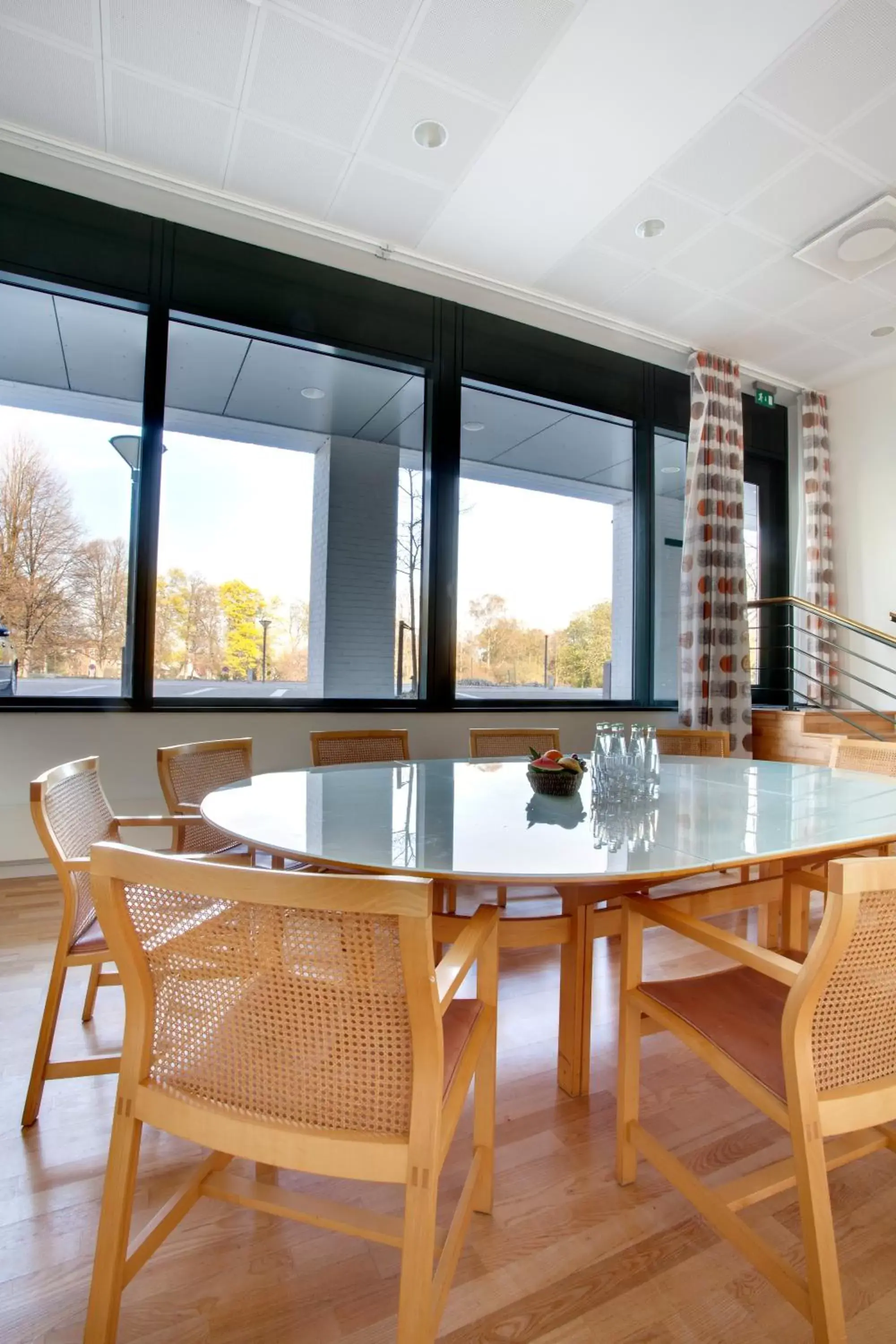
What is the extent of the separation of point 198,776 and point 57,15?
2791 millimetres

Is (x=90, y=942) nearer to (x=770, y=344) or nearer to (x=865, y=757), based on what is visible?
(x=865, y=757)

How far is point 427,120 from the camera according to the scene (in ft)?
9.04

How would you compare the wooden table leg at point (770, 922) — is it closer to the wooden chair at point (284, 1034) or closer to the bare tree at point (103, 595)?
the wooden chair at point (284, 1034)

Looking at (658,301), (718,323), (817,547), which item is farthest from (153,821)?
(817,547)

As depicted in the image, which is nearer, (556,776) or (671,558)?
(556,776)

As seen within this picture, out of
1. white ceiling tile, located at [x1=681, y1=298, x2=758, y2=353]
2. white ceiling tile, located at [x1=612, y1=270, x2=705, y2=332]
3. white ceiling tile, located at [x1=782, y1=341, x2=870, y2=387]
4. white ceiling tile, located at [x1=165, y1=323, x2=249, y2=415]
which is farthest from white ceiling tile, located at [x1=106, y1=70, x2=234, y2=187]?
white ceiling tile, located at [x1=782, y1=341, x2=870, y2=387]

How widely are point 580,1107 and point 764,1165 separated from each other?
39 cm

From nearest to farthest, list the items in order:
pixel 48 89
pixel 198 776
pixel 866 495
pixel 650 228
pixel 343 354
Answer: pixel 198 776, pixel 48 89, pixel 650 228, pixel 343 354, pixel 866 495

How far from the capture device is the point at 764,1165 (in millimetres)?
1354

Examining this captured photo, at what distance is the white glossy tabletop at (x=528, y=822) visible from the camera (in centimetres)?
112

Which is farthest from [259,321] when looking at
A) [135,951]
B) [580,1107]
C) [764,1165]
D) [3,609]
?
[764,1165]

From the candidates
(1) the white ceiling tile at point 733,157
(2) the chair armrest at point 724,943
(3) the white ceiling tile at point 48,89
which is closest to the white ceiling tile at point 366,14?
(3) the white ceiling tile at point 48,89

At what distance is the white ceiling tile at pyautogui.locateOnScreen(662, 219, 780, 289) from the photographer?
3.43 m

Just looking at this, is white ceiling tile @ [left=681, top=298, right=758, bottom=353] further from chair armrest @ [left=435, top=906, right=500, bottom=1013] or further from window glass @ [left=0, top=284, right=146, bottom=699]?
chair armrest @ [left=435, top=906, right=500, bottom=1013]
